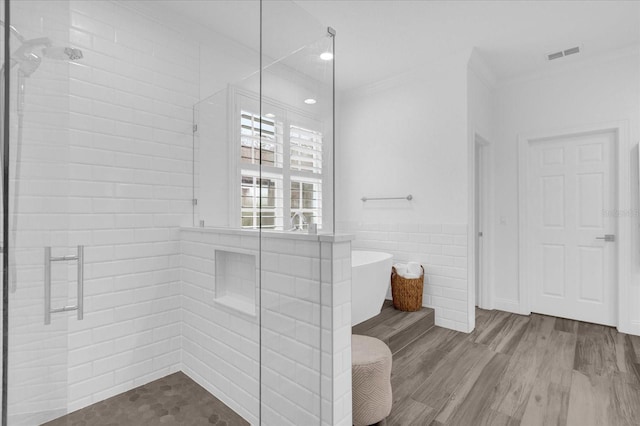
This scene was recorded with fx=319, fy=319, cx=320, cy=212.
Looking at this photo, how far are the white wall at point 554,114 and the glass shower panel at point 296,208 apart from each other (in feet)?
9.93

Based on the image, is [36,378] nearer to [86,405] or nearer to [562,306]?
[86,405]

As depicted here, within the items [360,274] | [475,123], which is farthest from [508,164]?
[360,274]

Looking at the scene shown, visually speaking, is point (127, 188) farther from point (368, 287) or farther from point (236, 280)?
point (368, 287)

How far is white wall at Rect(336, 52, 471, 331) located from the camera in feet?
9.98

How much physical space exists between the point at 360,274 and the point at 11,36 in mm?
2287

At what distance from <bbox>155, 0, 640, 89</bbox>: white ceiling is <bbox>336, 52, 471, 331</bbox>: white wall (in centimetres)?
30

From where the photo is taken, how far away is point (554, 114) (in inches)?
133

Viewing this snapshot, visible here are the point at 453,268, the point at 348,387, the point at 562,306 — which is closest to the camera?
the point at 348,387

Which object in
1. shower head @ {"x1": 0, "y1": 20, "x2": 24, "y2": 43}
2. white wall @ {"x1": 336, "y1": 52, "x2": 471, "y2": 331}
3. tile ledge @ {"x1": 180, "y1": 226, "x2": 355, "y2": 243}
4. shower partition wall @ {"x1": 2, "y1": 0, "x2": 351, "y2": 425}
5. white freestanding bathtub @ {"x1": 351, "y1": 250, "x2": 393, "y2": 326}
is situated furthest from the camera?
white wall @ {"x1": 336, "y1": 52, "x2": 471, "y2": 331}

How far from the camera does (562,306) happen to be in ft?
11.2

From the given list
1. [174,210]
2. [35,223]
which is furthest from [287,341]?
[174,210]

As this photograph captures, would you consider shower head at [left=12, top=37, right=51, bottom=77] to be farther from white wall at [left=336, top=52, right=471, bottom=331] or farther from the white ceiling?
white wall at [left=336, top=52, right=471, bottom=331]

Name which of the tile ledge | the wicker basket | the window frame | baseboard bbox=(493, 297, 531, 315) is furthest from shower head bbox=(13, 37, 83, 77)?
baseboard bbox=(493, 297, 531, 315)

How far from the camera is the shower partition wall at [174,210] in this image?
0.86 meters
